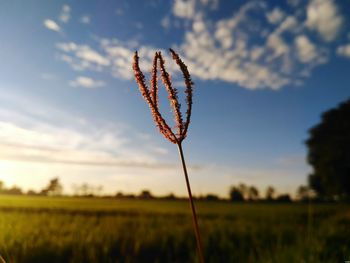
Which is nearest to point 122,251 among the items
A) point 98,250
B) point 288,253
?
A: point 98,250

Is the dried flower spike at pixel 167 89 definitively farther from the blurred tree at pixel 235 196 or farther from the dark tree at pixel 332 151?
the blurred tree at pixel 235 196

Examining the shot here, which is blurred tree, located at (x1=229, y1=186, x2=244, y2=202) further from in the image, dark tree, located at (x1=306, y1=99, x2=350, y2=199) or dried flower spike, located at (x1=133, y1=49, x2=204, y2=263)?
dried flower spike, located at (x1=133, y1=49, x2=204, y2=263)

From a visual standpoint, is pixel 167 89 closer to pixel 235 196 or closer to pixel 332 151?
pixel 332 151

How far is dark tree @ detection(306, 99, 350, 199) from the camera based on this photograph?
34.2 m

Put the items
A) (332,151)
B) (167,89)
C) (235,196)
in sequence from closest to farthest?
1. (167,89)
2. (332,151)
3. (235,196)

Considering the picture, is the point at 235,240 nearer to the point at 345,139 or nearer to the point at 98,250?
the point at 98,250

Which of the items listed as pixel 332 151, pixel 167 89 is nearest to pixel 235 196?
pixel 332 151

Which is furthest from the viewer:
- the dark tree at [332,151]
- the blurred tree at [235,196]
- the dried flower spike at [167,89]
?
the blurred tree at [235,196]

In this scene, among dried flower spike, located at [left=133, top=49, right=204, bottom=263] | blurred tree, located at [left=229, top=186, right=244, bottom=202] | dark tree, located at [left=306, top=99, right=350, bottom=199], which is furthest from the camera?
blurred tree, located at [left=229, top=186, right=244, bottom=202]

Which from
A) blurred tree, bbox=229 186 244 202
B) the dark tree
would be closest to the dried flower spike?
the dark tree

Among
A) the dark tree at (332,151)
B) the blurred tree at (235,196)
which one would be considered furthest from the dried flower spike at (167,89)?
the blurred tree at (235,196)

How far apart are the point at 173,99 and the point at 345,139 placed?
37261 mm

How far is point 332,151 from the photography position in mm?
34406

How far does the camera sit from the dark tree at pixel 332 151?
34188mm
